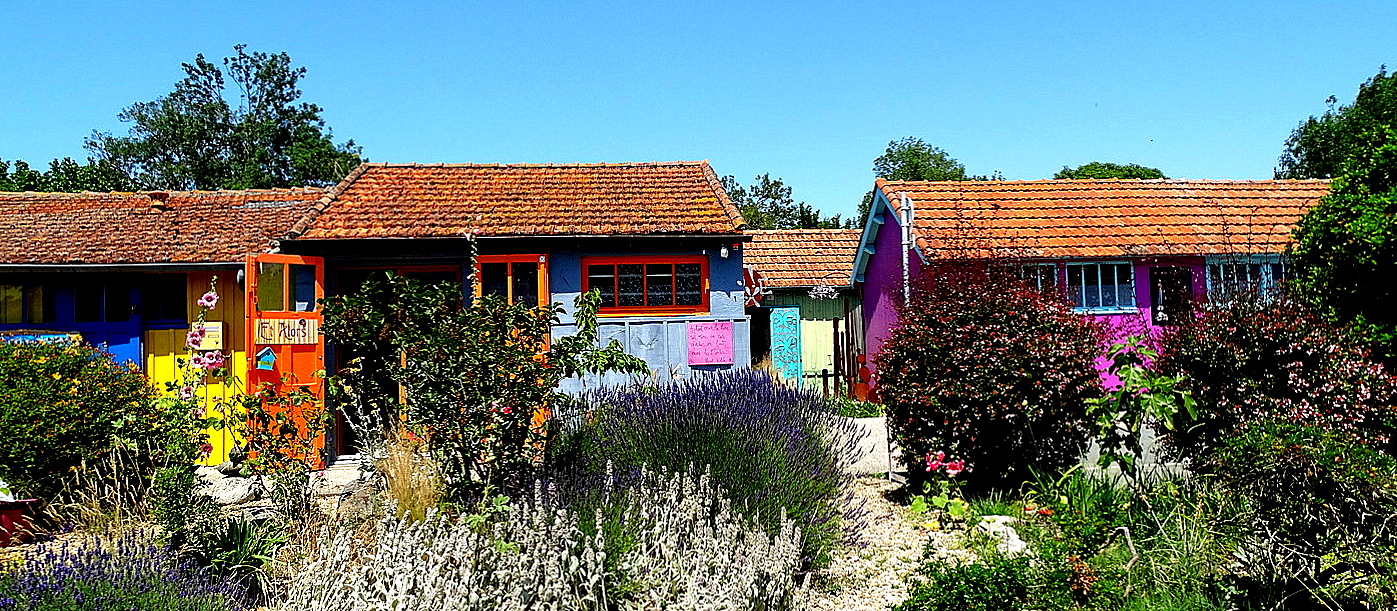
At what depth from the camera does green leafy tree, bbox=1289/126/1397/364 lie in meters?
5.90

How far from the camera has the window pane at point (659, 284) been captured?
39.4 feet

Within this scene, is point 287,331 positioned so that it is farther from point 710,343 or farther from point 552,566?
point 552,566

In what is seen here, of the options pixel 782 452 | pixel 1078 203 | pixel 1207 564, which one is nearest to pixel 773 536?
pixel 782 452

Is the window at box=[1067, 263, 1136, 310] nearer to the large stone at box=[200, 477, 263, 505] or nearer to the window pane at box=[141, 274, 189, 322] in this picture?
the large stone at box=[200, 477, 263, 505]

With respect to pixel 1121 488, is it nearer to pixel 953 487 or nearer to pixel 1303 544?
pixel 953 487

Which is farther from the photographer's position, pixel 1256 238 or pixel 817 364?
pixel 817 364

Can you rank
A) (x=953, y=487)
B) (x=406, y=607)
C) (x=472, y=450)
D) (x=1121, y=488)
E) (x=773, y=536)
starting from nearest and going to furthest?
(x=406, y=607) → (x=773, y=536) → (x=472, y=450) → (x=1121, y=488) → (x=953, y=487)

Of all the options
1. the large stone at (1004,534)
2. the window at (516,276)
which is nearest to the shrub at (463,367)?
the large stone at (1004,534)

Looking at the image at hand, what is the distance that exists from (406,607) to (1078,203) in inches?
492

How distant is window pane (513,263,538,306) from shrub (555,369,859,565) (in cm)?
517

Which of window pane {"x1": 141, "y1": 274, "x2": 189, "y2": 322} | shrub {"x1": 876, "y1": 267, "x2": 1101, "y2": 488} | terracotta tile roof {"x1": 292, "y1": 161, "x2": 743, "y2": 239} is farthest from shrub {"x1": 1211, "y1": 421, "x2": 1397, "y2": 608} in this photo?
window pane {"x1": 141, "y1": 274, "x2": 189, "y2": 322}

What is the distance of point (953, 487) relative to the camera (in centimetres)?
715

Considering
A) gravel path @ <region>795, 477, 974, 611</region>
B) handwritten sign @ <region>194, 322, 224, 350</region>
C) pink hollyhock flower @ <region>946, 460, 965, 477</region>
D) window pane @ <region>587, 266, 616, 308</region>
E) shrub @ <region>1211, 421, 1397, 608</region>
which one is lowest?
gravel path @ <region>795, 477, 974, 611</region>

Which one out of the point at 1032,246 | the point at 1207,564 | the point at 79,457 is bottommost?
the point at 1207,564
